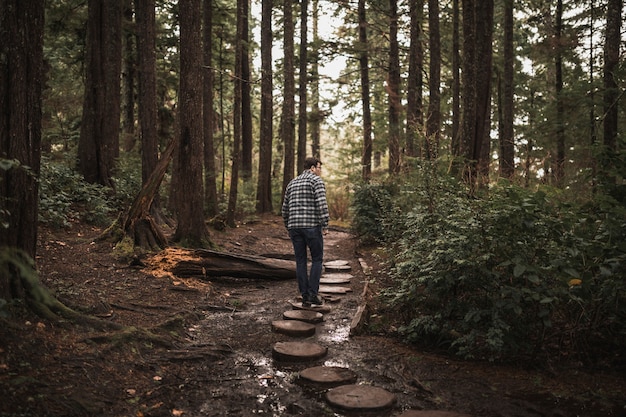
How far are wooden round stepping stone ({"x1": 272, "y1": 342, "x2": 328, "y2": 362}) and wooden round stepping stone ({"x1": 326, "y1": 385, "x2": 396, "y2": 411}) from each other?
0.89 m

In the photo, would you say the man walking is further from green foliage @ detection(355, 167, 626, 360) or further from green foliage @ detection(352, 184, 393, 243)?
green foliage @ detection(352, 184, 393, 243)

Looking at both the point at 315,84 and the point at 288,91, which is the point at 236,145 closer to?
the point at 288,91

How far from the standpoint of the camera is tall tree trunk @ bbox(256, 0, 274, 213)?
63.6 feet

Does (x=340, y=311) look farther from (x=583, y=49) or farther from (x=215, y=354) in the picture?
(x=583, y=49)

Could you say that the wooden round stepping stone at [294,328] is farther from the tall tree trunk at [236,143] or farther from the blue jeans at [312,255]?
the tall tree trunk at [236,143]

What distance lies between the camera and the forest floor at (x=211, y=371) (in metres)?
3.87

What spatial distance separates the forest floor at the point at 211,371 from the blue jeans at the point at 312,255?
605 millimetres

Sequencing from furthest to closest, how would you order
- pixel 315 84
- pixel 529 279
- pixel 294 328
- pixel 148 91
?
pixel 315 84
pixel 148 91
pixel 294 328
pixel 529 279

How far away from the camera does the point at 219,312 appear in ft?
23.5

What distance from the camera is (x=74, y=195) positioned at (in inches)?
471

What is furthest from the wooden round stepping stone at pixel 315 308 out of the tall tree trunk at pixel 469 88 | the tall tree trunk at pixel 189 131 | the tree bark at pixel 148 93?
the tree bark at pixel 148 93

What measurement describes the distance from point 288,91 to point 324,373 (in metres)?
18.5

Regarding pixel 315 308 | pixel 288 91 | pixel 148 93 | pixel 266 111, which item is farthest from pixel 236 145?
pixel 315 308

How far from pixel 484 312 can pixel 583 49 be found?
600 inches
